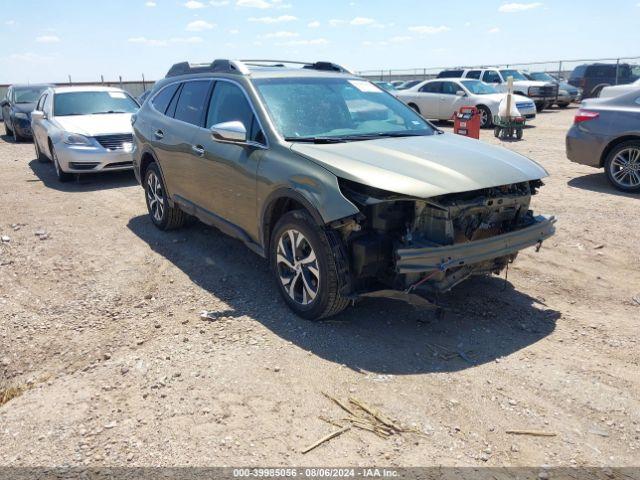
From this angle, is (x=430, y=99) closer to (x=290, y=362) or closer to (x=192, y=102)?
(x=192, y=102)

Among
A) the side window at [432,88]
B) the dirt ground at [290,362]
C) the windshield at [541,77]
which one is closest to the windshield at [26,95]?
the side window at [432,88]

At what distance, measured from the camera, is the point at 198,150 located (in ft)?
17.7

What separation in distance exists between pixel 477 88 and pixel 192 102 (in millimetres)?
14659

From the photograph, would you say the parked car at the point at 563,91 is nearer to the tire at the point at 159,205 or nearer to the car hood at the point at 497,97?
the car hood at the point at 497,97

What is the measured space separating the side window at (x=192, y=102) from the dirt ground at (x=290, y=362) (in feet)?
4.67

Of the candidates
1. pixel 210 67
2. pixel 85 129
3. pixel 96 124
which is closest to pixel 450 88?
pixel 96 124

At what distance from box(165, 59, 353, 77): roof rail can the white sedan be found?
12498mm

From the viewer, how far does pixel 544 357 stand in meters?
3.82

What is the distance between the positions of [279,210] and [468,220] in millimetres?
1478

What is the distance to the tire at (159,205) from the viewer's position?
656 centimetres

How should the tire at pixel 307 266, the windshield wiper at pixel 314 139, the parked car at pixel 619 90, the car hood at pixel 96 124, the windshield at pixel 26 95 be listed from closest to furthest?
the tire at pixel 307 266
the windshield wiper at pixel 314 139
the parked car at pixel 619 90
the car hood at pixel 96 124
the windshield at pixel 26 95

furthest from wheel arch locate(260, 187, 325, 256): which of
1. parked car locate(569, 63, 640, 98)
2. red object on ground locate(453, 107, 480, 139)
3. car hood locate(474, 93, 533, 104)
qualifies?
parked car locate(569, 63, 640, 98)

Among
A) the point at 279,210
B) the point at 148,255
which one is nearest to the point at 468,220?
the point at 279,210

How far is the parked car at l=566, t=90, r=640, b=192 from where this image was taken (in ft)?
26.9
